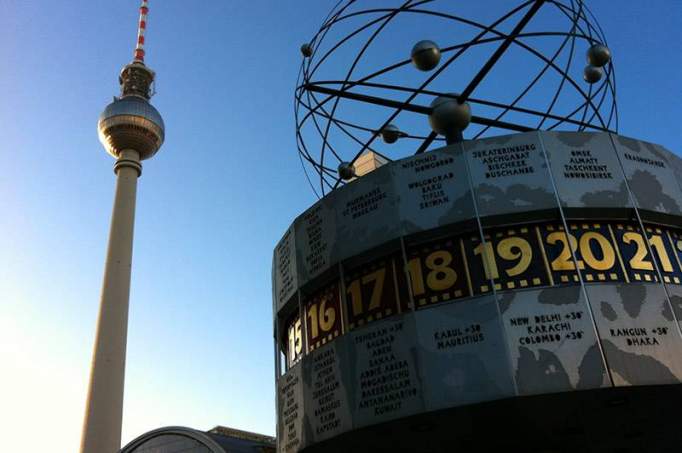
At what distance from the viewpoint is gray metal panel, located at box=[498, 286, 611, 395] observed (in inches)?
484

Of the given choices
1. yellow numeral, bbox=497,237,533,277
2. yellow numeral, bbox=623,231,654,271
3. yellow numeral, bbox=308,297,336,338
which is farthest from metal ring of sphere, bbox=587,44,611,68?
yellow numeral, bbox=308,297,336,338

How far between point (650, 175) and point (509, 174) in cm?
360

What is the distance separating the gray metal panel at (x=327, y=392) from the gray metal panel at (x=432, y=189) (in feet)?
11.0

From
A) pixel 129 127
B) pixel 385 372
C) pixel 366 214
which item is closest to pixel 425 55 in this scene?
pixel 366 214

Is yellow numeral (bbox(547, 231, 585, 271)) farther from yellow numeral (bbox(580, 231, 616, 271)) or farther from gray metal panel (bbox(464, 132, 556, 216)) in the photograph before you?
gray metal panel (bbox(464, 132, 556, 216))

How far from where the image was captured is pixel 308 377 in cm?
1545

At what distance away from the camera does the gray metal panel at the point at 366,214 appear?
597 inches

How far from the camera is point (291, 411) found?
16078mm

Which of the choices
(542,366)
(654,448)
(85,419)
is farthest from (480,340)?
(85,419)

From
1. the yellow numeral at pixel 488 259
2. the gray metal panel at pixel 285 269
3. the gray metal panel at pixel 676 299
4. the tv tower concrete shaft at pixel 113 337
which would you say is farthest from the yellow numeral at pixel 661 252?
the tv tower concrete shaft at pixel 113 337

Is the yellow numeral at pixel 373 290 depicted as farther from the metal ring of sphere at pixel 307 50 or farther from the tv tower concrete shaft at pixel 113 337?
the tv tower concrete shaft at pixel 113 337

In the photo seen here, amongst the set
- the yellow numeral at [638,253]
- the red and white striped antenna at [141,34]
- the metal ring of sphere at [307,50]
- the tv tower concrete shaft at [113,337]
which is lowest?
the yellow numeral at [638,253]

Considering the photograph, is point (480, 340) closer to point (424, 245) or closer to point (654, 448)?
point (424, 245)

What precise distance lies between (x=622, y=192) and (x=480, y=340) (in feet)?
16.6
